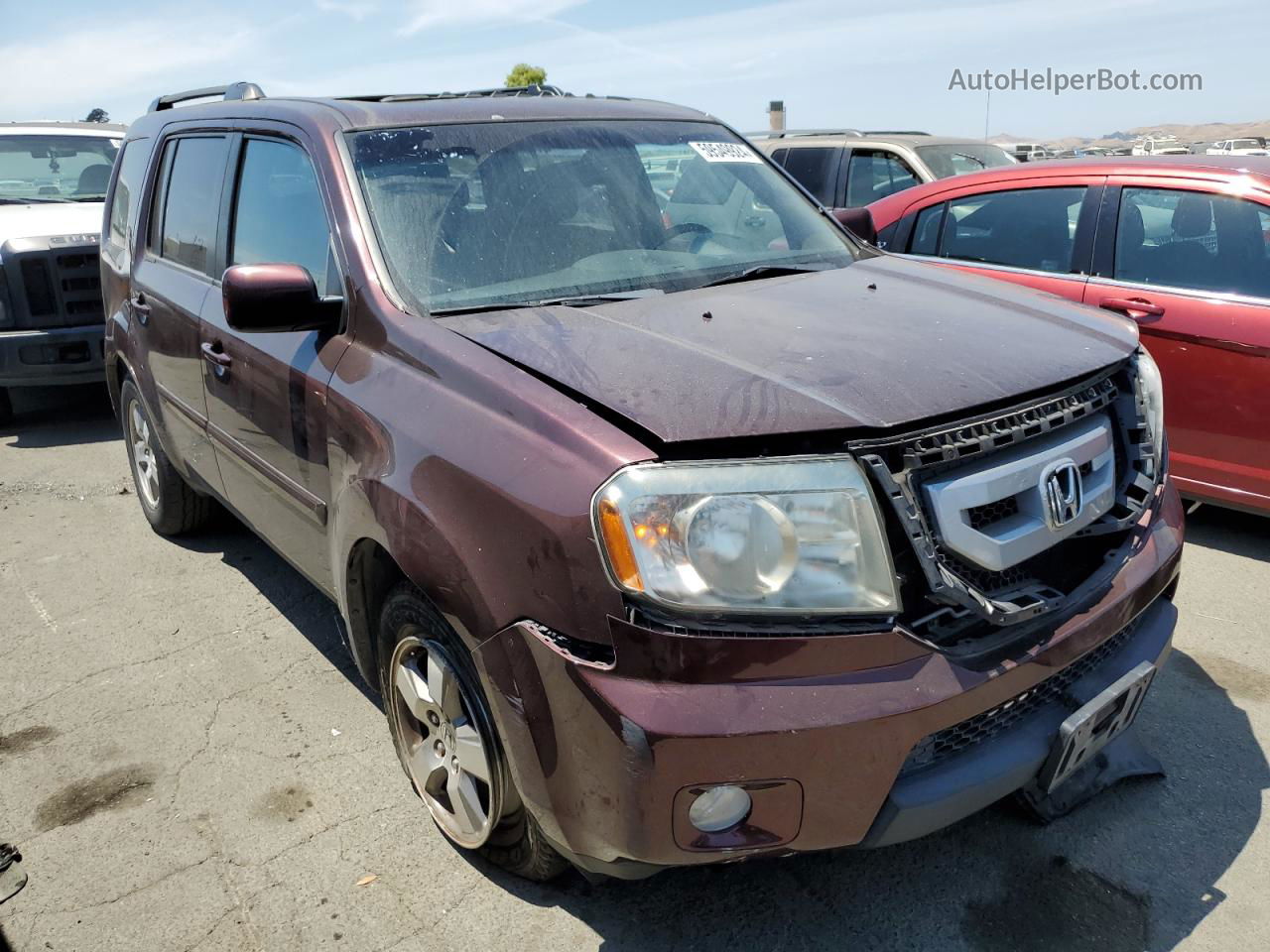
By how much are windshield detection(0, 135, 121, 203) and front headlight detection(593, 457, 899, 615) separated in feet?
25.4

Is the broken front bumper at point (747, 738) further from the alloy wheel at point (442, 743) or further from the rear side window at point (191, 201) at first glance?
the rear side window at point (191, 201)

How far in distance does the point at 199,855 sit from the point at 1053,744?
2156 millimetres

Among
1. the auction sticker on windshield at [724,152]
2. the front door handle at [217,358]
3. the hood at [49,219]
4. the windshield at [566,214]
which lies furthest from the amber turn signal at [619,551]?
the hood at [49,219]

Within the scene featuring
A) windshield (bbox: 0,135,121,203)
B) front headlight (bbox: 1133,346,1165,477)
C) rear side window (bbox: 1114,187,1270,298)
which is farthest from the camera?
windshield (bbox: 0,135,121,203)

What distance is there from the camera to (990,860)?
103 inches

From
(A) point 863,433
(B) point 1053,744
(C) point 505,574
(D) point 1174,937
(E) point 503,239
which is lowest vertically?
(D) point 1174,937

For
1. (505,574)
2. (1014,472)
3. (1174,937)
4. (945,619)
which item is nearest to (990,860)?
(1174,937)

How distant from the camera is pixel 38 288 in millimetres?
6820

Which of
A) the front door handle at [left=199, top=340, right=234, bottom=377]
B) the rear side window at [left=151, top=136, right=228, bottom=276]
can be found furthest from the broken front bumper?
the rear side window at [left=151, top=136, right=228, bottom=276]

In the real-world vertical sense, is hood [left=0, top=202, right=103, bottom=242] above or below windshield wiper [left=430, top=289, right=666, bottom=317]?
above

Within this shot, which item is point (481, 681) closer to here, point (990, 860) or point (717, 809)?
point (717, 809)

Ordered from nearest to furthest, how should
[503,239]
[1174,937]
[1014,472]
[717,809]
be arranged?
[717,809] → [1014,472] → [1174,937] → [503,239]

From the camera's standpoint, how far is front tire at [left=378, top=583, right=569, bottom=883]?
233cm

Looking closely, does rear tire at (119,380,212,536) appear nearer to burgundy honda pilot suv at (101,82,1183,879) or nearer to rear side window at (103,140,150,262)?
rear side window at (103,140,150,262)
